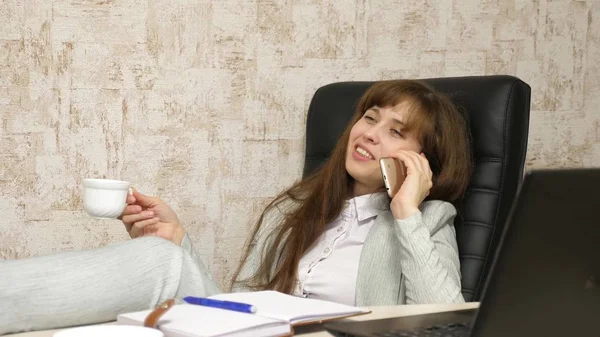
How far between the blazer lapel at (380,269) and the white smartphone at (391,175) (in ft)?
0.35

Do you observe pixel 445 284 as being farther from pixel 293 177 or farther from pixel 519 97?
pixel 293 177

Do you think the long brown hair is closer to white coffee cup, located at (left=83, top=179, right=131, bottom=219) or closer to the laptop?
white coffee cup, located at (left=83, top=179, right=131, bottom=219)

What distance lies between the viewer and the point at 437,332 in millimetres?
1086

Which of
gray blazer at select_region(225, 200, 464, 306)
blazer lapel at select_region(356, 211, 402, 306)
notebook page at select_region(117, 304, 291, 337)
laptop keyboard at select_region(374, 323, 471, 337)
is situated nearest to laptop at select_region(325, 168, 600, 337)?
laptop keyboard at select_region(374, 323, 471, 337)

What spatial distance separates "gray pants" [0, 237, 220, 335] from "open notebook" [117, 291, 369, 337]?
6cm

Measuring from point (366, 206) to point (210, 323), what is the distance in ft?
3.73

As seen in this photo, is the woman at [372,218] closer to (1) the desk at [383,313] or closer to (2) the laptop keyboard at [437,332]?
(1) the desk at [383,313]

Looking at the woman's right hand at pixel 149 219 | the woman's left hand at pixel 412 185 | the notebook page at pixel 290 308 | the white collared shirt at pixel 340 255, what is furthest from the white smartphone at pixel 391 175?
the notebook page at pixel 290 308

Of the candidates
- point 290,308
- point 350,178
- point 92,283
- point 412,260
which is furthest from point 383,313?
point 350,178

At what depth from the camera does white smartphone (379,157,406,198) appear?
2023mm

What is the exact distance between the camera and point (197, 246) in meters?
2.51

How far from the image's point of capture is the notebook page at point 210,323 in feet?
3.35

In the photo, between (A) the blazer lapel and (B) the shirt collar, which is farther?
(B) the shirt collar

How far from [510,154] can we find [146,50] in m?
1.04
